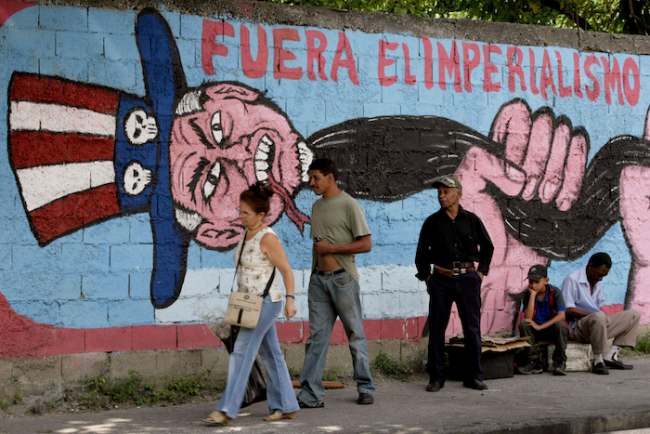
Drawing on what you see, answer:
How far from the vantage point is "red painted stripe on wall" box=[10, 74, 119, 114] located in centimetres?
590

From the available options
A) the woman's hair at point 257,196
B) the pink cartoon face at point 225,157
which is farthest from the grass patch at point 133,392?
the woman's hair at point 257,196

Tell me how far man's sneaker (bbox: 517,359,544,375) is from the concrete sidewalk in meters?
0.62

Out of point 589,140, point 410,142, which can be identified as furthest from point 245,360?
point 589,140

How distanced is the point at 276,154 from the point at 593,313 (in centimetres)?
349

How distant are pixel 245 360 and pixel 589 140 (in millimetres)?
4858

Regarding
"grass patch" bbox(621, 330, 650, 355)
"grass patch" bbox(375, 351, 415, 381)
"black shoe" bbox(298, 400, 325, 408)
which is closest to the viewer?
"black shoe" bbox(298, 400, 325, 408)

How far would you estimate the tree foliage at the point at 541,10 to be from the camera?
33.6 feet

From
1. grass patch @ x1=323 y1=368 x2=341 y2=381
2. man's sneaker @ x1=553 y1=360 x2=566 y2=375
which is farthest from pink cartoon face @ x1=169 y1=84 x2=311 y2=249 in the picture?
man's sneaker @ x1=553 y1=360 x2=566 y2=375

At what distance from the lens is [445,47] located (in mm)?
7402

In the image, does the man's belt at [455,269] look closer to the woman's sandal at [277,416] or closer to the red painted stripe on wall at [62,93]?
the woman's sandal at [277,416]

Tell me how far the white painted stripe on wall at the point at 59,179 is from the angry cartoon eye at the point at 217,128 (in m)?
0.92

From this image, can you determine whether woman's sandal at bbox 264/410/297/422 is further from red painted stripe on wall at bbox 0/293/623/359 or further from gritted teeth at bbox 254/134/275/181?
gritted teeth at bbox 254/134/275/181

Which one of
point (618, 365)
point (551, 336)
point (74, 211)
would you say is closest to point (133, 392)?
point (74, 211)

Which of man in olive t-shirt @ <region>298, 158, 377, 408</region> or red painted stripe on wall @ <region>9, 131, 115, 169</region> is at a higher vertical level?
red painted stripe on wall @ <region>9, 131, 115, 169</region>
